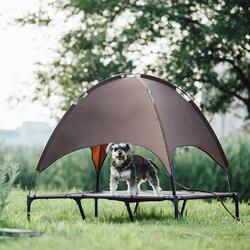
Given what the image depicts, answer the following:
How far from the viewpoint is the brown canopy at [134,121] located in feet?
30.1

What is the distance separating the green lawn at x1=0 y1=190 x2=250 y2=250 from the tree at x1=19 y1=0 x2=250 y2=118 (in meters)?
6.19

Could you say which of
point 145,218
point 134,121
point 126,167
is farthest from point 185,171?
point 126,167

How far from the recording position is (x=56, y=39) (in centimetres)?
1895

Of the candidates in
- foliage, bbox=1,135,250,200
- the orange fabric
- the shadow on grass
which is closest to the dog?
the shadow on grass

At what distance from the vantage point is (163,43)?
17844 millimetres

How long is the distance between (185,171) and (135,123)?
7672 mm

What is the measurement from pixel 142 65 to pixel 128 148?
9217 mm

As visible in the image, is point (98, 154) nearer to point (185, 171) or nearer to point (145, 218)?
point (145, 218)

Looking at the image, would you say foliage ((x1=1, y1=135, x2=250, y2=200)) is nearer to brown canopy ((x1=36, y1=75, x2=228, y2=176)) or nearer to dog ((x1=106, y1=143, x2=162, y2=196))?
brown canopy ((x1=36, y1=75, x2=228, y2=176))

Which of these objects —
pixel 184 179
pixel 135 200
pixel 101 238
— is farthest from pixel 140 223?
pixel 184 179

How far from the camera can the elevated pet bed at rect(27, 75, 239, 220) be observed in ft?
30.0

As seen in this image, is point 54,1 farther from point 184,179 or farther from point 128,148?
point 128,148

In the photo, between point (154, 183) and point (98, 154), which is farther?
point (98, 154)

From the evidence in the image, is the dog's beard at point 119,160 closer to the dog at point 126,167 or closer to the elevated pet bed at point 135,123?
the dog at point 126,167
